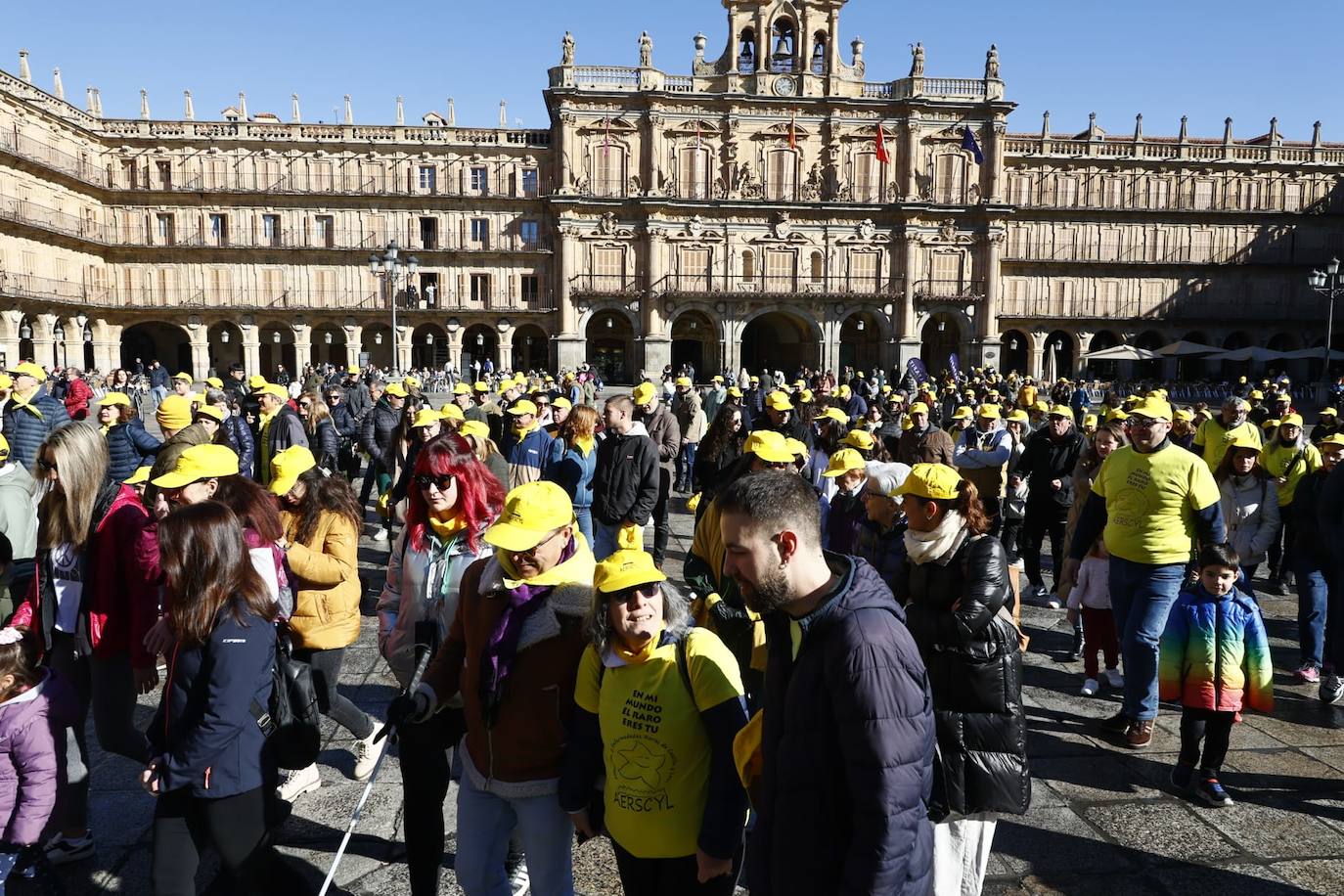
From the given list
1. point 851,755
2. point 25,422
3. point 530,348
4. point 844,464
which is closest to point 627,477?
point 844,464

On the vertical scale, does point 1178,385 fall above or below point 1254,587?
above

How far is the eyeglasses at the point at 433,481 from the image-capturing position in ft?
11.3

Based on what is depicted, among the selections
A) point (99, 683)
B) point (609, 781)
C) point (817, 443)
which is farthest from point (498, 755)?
point (817, 443)

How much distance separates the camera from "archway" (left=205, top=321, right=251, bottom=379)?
137 ft

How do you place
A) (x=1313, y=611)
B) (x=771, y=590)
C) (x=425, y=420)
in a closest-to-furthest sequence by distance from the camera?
1. (x=771, y=590)
2. (x=1313, y=611)
3. (x=425, y=420)

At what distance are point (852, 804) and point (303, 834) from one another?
2890mm

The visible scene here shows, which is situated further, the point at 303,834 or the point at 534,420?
the point at 534,420

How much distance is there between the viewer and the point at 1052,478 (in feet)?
25.1

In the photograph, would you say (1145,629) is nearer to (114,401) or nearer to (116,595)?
(116,595)

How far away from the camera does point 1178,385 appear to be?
110ft

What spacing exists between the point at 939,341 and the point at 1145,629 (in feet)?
135

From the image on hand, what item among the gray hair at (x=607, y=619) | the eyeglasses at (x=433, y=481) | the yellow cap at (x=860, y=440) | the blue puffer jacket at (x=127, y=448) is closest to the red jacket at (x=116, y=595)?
the eyeglasses at (x=433, y=481)

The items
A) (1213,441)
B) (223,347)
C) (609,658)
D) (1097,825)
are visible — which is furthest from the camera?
(223,347)

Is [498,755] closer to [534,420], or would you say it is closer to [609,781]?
→ [609,781]
